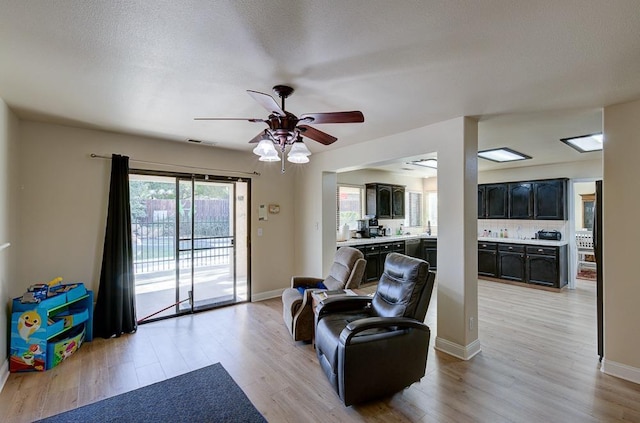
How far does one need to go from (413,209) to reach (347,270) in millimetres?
4934

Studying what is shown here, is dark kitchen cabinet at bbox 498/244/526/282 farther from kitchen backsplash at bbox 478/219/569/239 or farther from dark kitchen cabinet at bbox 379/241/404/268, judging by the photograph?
dark kitchen cabinet at bbox 379/241/404/268

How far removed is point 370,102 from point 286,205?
306 centimetres

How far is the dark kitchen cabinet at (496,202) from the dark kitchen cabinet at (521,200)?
0.35 feet

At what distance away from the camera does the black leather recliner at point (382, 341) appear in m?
2.22

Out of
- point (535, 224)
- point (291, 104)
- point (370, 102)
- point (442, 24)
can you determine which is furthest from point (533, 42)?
point (535, 224)

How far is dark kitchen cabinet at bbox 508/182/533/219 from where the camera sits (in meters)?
6.31

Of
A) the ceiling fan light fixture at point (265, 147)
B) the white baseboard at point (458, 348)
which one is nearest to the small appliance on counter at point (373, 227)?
the white baseboard at point (458, 348)

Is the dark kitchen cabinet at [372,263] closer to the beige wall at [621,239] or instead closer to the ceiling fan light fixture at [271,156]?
the beige wall at [621,239]

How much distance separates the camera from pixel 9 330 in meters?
2.90

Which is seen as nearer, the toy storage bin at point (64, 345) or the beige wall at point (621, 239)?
the beige wall at point (621, 239)

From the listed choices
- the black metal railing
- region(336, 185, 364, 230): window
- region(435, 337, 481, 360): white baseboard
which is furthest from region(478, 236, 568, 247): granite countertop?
the black metal railing

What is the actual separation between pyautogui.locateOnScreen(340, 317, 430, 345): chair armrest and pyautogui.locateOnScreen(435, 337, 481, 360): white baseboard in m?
0.96

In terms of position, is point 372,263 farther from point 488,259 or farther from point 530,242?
point 530,242

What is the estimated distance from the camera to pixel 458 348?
3.15 metres
